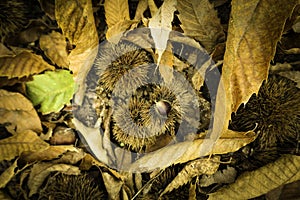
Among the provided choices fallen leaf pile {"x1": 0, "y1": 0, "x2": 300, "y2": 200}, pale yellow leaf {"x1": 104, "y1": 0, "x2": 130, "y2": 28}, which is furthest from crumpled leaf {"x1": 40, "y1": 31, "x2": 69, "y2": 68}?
pale yellow leaf {"x1": 104, "y1": 0, "x2": 130, "y2": 28}

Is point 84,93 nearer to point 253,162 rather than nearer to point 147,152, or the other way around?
point 147,152

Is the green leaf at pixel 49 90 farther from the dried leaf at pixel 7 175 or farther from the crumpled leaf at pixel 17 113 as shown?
the dried leaf at pixel 7 175

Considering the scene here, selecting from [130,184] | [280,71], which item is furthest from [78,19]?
[280,71]

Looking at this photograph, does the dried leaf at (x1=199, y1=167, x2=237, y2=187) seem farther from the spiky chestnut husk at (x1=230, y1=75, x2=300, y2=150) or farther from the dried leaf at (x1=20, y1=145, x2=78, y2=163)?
the dried leaf at (x1=20, y1=145, x2=78, y2=163)

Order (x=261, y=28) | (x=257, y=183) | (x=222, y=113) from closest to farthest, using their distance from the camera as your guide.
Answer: (x=261, y=28) → (x=222, y=113) → (x=257, y=183)

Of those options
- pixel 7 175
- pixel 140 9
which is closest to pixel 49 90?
pixel 7 175
